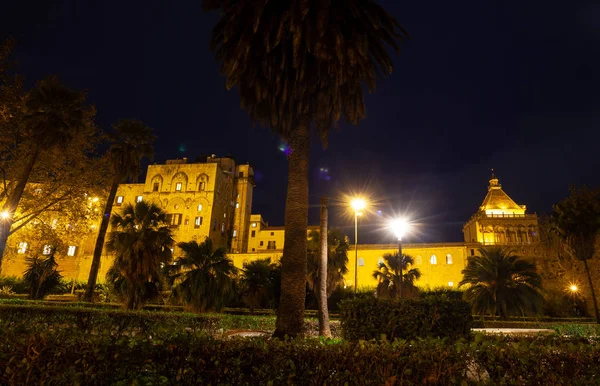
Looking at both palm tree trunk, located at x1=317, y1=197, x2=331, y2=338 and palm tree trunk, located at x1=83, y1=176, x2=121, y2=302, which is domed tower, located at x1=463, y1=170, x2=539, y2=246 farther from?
palm tree trunk, located at x1=83, y1=176, x2=121, y2=302

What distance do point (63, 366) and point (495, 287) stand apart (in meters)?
28.3

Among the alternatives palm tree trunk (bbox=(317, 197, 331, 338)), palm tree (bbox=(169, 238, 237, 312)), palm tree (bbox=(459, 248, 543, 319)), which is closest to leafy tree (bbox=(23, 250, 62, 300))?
palm tree (bbox=(169, 238, 237, 312))

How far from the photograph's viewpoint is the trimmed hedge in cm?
1082

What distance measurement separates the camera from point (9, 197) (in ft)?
72.2

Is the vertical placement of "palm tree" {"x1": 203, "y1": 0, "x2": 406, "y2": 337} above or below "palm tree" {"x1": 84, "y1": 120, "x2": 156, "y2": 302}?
below

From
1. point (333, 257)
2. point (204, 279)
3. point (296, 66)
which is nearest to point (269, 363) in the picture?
point (296, 66)

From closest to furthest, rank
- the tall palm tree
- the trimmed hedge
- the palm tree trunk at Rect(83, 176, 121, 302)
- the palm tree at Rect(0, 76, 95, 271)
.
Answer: the trimmed hedge, the palm tree at Rect(0, 76, 95, 271), the palm tree trunk at Rect(83, 176, 121, 302), the tall palm tree

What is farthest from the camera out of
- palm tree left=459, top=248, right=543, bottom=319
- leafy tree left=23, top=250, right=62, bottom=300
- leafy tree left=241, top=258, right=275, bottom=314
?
leafy tree left=23, top=250, right=62, bottom=300

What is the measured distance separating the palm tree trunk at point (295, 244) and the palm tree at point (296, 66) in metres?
0.03

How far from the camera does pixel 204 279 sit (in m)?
25.1

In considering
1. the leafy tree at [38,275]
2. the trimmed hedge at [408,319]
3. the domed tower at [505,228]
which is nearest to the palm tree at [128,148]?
the leafy tree at [38,275]

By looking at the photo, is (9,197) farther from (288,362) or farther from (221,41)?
(288,362)

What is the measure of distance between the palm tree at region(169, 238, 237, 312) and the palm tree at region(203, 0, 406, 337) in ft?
48.0

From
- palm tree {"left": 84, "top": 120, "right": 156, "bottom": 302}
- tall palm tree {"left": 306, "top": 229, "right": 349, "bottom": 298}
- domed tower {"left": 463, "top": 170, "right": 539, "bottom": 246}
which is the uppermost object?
domed tower {"left": 463, "top": 170, "right": 539, "bottom": 246}
